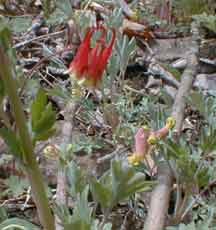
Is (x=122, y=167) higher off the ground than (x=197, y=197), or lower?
higher

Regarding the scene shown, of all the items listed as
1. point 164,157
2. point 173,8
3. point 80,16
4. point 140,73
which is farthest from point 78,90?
point 173,8

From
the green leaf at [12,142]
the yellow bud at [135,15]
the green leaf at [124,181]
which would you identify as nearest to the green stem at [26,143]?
the green leaf at [12,142]

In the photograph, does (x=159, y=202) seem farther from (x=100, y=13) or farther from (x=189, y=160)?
(x=100, y=13)

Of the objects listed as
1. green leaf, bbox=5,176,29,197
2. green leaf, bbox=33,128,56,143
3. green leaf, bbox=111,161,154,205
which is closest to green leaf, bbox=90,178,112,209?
green leaf, bbox=111,161,154,205

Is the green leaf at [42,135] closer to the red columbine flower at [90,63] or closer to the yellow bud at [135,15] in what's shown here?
the red columbine flower at [90,63]

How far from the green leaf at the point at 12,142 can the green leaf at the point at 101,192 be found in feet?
0.59

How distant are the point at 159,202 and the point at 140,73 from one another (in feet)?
3.40

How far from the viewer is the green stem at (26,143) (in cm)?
90

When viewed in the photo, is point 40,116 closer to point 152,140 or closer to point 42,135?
point 42,135

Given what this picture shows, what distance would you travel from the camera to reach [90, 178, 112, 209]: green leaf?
1082 millimetres

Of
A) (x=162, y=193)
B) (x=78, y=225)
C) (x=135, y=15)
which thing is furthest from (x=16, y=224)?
(x=135, y=15)

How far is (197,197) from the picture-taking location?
4.55ft

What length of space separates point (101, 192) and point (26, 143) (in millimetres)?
237

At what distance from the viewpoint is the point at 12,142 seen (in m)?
0.97
